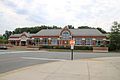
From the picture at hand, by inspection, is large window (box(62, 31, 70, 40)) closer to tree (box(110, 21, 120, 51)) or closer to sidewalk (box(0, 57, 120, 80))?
tree (box(110, 21, 120, 51))

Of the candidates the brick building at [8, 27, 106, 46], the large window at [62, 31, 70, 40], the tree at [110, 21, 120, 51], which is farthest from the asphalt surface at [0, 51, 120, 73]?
the large window at [62, 31, 70, 40]

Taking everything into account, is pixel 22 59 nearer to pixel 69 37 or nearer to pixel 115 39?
pixel 115 39

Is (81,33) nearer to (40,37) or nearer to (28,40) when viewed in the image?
(40,37)

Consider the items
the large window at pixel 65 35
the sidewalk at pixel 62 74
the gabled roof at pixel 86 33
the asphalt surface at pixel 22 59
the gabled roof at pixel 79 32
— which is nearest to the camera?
the sidewalk at pixel 62 74

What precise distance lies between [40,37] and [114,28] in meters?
26.5

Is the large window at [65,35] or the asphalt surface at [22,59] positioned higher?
the large window at [65,35]

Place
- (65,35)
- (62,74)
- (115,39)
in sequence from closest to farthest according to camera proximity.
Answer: (62,74) < (115,39) < (65,35)

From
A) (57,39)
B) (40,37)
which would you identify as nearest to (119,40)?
(57,39)

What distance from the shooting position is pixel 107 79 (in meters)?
12.1

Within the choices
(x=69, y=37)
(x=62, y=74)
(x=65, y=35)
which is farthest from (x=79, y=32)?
(x=62, y=74)

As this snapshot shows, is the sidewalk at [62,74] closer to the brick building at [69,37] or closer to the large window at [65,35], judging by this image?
the brick building at [69,37]

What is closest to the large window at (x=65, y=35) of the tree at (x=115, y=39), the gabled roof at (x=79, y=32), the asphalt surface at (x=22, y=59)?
the gabled roof at (x=79, y=32)

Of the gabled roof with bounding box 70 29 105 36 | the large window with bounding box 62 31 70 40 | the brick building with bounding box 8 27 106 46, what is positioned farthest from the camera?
the large window with bounding box 62 31 70 40

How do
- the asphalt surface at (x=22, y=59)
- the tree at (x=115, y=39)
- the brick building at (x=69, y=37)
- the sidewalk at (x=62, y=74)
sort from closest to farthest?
1. the sidewalk at (x=62, y=74)
2. the asphalt surface at (x=22, y=59)
3. the tree at (x=115, y=39)
4. the brick building at (x=69, y=37)
